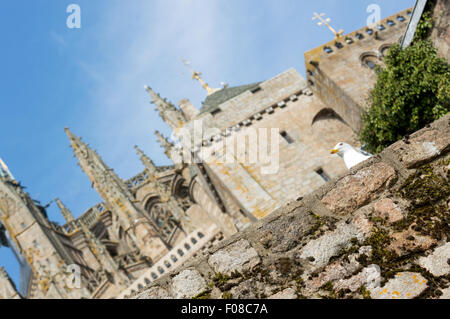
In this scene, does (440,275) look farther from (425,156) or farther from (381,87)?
(381,87)

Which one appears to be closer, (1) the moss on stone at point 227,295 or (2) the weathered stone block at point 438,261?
(2) the weathered stone block at point 438,261

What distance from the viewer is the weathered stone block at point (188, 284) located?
14.9ft

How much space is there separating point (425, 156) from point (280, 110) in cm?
1526

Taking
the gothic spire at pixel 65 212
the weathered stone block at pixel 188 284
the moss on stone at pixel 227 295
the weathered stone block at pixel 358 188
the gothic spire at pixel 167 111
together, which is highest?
the gothic spire at pixel 65 212

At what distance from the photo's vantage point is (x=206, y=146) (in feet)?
63.9

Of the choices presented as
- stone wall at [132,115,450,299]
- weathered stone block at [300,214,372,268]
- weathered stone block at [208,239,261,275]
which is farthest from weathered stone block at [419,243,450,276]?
weathered stone block at [208,239,261,275]

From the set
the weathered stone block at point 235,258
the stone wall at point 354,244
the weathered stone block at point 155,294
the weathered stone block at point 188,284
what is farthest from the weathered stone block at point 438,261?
the weathered stone block at point 155,294

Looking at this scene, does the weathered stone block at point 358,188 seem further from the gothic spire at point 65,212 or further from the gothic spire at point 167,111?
the gothic spire at point 65,212

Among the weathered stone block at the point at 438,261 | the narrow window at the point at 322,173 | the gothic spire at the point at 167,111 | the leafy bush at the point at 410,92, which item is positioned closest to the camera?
the weathered stone block at the point at 438,261

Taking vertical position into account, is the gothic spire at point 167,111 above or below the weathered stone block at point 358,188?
above

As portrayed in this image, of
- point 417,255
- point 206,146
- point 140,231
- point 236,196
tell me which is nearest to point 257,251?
point 417,255

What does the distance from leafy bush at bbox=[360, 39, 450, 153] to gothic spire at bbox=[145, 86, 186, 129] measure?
1385cm

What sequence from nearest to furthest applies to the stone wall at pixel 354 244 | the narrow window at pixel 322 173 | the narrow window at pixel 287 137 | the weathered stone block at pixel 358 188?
the stone wall at pixel 354 244 < the weathered stone block at pixel 358 188 < the narrow window at pixel 322 173 < the narrow window at pixel 287 137

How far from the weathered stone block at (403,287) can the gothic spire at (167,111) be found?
22372mm
